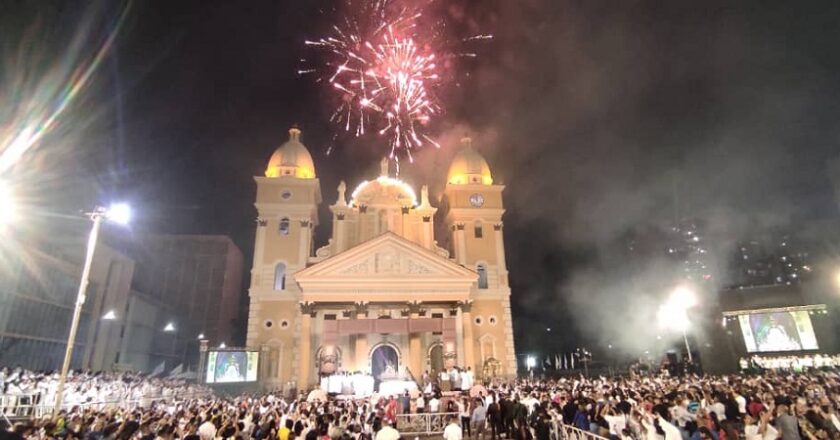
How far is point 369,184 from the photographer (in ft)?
138

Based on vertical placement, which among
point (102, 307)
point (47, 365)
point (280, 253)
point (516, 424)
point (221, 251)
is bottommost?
point (516, 424)

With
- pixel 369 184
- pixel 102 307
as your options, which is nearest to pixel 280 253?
pixel 369 184

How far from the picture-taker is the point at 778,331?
33750 millimetres

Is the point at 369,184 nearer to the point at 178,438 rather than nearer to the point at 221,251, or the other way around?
the point at 221,251

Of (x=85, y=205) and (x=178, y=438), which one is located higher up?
(x=85, y=205)

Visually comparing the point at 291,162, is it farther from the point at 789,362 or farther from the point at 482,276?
the point at 789,362

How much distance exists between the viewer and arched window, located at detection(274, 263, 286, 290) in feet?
122

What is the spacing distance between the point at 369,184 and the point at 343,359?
16.5 meters

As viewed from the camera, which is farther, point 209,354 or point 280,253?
point 280,253

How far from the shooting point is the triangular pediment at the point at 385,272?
3325 cm

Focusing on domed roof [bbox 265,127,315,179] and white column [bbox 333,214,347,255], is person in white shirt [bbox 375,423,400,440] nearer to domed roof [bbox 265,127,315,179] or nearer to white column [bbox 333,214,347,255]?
white column [bbox 333,214,347,255]

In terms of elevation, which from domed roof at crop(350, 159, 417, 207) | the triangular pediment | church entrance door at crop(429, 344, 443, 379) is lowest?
church entrance door at crop(429, 344, 443, 379)

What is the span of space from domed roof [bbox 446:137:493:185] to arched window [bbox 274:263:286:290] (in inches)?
700

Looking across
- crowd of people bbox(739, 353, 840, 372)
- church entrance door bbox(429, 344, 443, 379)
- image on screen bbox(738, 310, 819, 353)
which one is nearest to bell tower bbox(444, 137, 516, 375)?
church entrance door bbox(429, 344, 443, 379)
